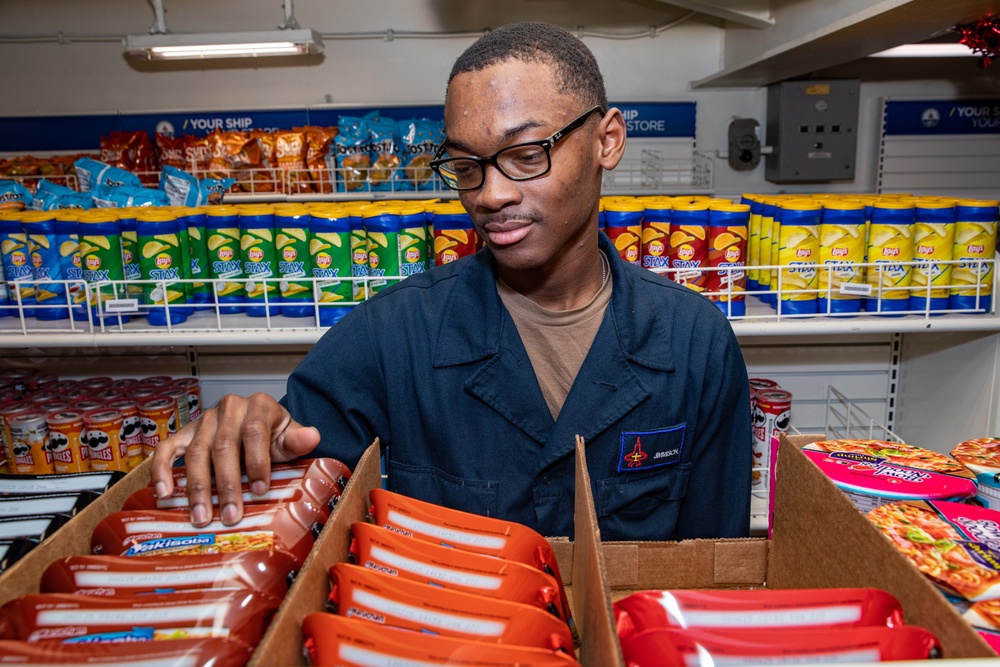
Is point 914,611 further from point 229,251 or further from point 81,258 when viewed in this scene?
point 81,258

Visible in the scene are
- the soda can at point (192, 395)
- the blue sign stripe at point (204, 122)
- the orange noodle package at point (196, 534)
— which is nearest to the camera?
the orange noodle package at point (196, 534)

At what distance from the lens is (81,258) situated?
204 cm

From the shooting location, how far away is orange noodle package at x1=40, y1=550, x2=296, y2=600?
718 millimetres

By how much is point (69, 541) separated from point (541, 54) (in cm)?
104

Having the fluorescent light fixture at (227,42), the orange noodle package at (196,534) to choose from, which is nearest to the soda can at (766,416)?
the orange noodle package at (196,534)

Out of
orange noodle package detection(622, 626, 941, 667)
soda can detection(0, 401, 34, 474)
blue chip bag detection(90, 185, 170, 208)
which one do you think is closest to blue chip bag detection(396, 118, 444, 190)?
blue chip bag detection(90, 185, 170, 208)

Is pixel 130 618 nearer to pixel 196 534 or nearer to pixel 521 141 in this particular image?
pixel 196 534

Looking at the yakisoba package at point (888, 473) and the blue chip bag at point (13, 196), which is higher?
the blue chip bag at point (13, 196)

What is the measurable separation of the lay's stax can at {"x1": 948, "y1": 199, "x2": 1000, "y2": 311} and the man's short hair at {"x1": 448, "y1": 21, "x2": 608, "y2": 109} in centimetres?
125

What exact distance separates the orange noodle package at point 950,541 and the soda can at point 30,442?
224cm

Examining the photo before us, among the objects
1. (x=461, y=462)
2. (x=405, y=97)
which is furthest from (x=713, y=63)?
(x=461, y=462)

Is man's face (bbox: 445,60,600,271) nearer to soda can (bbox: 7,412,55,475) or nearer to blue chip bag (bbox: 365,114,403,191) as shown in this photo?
soda can (bbox: 7,412,55,475)

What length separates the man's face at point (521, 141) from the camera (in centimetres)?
118

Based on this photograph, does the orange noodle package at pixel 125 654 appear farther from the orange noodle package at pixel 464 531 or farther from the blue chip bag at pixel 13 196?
the blue chip bag at pixel 13 196
